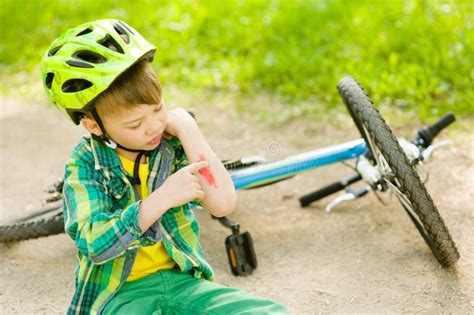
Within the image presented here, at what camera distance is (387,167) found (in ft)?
10.8

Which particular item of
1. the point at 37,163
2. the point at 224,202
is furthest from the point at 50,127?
the point at 224,202

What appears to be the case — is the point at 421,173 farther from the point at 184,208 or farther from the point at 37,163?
the point at 37,163

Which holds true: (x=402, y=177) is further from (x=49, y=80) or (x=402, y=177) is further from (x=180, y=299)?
(x=49, y=80)

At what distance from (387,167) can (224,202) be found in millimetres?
900

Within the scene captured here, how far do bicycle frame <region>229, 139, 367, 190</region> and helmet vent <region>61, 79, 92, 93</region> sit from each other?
122 centimetres

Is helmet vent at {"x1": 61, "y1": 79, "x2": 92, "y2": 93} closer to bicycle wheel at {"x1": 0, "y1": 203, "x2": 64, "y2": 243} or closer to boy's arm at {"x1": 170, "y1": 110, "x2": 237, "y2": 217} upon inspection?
boy's arm at {"x1": 170, "y1": 110, "x2": 237, "y2": 217}

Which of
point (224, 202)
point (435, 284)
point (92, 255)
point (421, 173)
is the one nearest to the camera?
point (92, 255)

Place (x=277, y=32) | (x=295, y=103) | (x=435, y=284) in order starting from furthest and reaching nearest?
(x=277, y=32), (x=295, y=103), (x=435, y=284)

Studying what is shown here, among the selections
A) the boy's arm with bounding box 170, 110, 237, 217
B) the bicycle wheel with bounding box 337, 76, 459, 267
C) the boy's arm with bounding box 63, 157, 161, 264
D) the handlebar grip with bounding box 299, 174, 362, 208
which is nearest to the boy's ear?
the boy's arm with bounding box 63, 157, 161, 264

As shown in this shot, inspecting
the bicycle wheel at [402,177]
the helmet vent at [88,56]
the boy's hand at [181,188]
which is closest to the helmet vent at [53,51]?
the helmet vent at [88,56]

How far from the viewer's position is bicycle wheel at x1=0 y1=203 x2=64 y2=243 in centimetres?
365

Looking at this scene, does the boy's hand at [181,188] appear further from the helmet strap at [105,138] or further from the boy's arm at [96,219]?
the helmet strap at [105,138]

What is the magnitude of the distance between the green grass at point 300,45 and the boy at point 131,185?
2496mm

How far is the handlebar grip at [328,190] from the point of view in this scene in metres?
3.88
